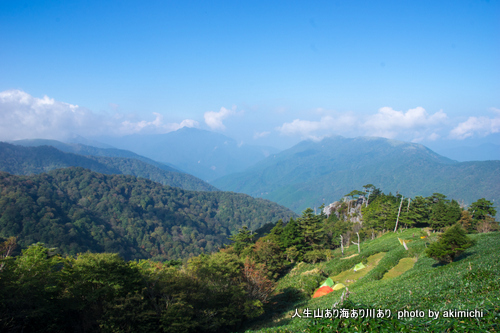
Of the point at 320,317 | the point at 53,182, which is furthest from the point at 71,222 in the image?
the point at 320,317

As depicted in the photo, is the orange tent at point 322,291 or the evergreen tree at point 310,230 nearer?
the orange tent at point 322,291

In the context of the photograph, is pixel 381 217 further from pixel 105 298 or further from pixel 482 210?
pixel 105 298

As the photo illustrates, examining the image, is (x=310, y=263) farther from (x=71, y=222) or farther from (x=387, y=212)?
(x=71, y=222)

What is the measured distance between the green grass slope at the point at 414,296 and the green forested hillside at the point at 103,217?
89.4m

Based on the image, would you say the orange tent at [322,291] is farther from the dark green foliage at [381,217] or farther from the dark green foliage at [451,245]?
the dark green foliage at [381,217]

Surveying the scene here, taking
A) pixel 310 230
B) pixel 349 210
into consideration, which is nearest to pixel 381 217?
pixel 310 230

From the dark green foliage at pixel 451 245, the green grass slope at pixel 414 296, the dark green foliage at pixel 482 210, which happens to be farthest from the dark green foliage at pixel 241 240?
the dark green foliage at pixel 482 210

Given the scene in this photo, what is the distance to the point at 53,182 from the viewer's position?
154875mm

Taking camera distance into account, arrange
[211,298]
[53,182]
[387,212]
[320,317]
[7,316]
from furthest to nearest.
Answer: [53,182] → [387,212] → [211,298] → [7,316] → [320,317]

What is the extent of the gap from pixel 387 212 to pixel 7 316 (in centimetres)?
5723

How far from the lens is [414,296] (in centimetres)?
1102

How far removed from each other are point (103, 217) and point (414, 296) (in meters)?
158

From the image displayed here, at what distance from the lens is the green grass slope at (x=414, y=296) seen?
518 centimetres

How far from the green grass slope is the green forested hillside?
8939 cm
